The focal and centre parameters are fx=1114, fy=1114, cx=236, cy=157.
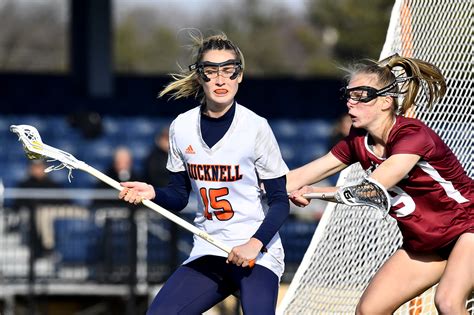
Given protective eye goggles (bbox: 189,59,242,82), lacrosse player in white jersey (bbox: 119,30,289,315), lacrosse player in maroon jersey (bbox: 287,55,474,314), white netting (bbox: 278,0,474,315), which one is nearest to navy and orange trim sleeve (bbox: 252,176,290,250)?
lacrosse player in white jersey (bbox: 119,30,289,315)

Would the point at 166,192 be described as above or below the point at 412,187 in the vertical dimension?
below

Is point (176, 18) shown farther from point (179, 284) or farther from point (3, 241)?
point (179, 284)

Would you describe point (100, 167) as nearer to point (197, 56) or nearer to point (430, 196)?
point (197, 56)

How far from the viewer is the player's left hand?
16.4 feet

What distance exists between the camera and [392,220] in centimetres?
659

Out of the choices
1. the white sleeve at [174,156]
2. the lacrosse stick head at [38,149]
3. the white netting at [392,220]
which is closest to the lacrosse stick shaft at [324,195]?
the white sleeve at [174,156]

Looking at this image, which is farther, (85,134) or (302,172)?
(85,134)

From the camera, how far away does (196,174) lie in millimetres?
5270

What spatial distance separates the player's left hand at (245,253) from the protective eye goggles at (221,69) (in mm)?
798

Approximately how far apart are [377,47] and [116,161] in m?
26.8

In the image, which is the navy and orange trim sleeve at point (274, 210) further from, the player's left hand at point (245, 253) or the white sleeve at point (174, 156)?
the white sleeve at point (174, 156)

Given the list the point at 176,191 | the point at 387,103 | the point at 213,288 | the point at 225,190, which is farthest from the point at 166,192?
the point at 387,103

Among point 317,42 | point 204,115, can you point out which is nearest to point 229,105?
point 204,115

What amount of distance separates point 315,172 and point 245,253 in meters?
0.80
